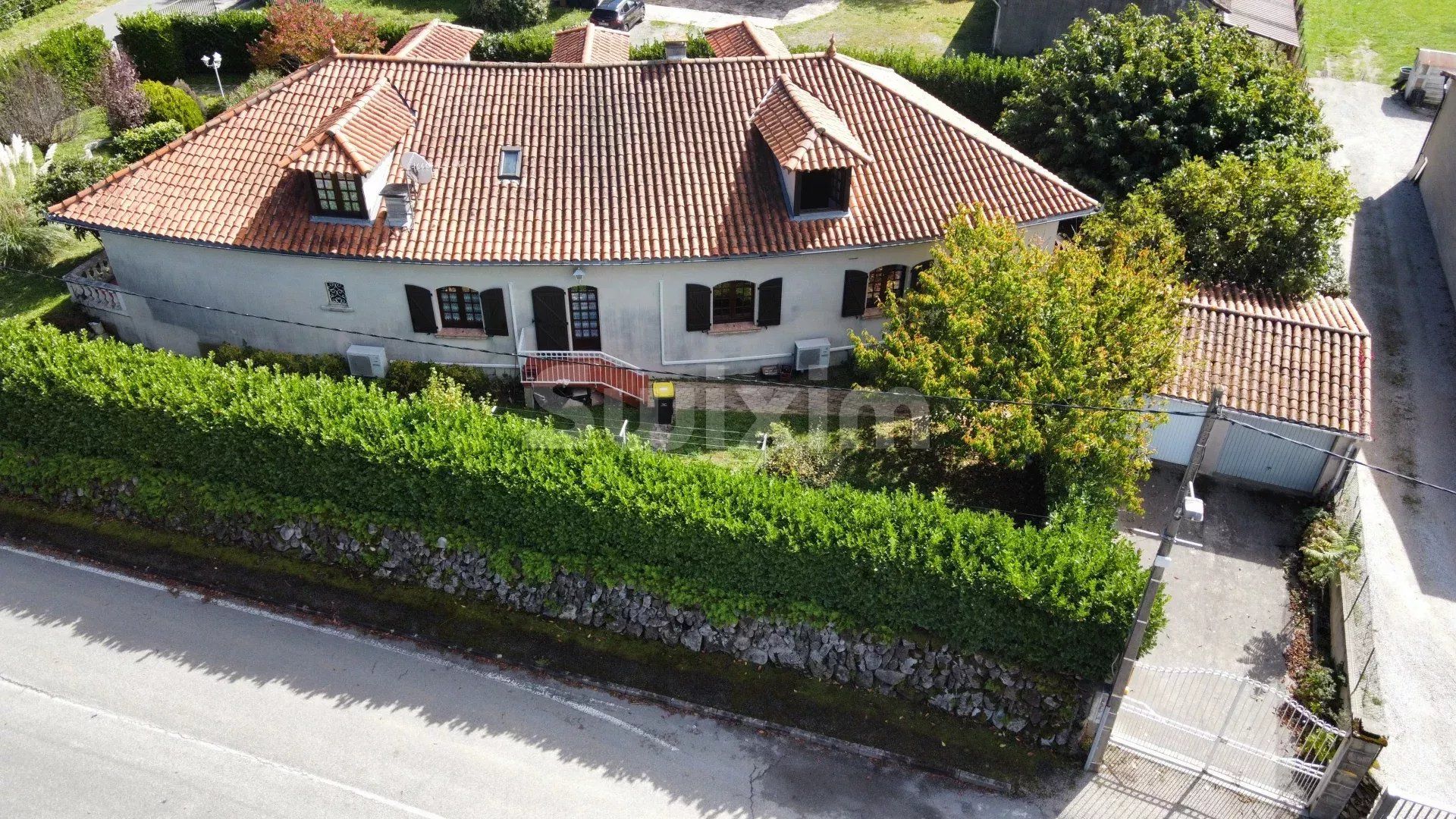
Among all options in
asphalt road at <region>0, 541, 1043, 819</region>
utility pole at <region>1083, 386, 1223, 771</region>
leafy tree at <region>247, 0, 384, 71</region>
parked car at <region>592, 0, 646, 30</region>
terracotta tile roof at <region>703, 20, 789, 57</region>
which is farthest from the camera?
parked car at <region>592, 0, 646, 30</region>

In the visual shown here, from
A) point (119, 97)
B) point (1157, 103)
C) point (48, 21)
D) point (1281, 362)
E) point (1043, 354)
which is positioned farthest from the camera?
point (48, 21)

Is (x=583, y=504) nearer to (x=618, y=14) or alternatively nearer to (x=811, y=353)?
(x=811, y=353)

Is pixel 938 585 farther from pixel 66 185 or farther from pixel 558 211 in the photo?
pixel 66 185

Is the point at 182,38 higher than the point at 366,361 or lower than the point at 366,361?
higher

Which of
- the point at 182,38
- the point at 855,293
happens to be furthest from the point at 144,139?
the point at 855,293

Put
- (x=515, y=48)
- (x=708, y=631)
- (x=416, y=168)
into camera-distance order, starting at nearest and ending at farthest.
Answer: (x=708, y=631) < (x=416, y=168) < (x=515, y=48)

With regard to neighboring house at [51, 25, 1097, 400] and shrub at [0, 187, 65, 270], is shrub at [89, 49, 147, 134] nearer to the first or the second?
shrub at [0, 187, 65, 270]

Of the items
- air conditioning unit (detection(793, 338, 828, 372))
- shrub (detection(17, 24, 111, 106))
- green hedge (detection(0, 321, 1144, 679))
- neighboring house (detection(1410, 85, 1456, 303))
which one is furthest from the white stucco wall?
shrub (detection(17, 24, 111, 106))
